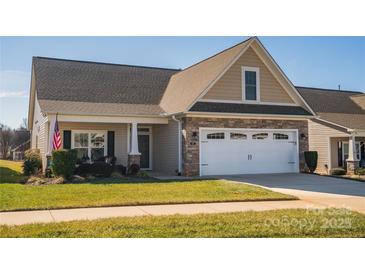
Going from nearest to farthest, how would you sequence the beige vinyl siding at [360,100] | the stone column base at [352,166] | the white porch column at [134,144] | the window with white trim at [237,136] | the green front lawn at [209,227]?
the green front lawn at [209,227]
the white porch column at [134,144]
the window with white trim at [237,136]
the stone column base at [352,166]
the beige vinyl siding at [360,100]

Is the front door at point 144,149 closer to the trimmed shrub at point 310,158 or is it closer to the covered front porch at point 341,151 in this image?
the trimmed shrub at point 310,158

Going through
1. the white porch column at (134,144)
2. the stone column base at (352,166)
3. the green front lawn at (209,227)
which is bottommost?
the green front lawn at (209,227)

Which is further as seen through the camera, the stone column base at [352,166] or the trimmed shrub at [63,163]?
the stone column base at [352,166]

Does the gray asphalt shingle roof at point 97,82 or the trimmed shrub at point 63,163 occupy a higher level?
the gray asphalt shingle roof at point 97,82

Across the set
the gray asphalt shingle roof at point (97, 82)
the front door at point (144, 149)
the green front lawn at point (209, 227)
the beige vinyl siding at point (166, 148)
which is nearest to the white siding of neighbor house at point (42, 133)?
the gray asphalt shingle roof at point (97, 82)

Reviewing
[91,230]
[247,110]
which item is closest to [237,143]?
[247,110]

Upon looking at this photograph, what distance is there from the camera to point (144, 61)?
94.5 ft

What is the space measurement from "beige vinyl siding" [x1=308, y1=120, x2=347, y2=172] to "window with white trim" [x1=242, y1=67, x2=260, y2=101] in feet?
23.8

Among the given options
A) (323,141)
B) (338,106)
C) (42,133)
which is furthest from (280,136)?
(42,133)

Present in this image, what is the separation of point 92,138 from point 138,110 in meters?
2.85

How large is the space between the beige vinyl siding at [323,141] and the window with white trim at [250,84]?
7250 mm

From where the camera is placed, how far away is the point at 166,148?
748 inches

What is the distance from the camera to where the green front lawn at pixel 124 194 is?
9.63 m

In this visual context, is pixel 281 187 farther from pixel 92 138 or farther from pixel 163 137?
pixel 92 138
